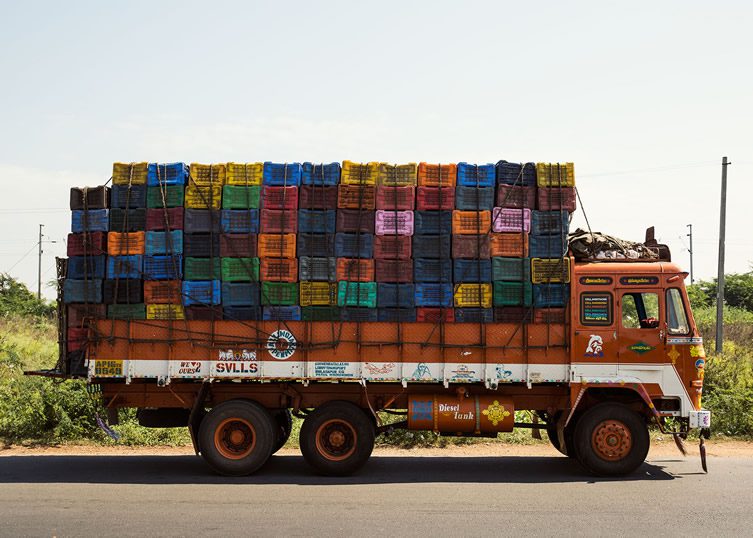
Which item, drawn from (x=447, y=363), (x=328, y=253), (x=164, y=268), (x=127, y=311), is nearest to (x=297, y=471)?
(x=447, y=363)

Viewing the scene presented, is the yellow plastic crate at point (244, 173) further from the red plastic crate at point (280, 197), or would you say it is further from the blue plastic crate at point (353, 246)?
the blue plastic crate at point (353, 246)

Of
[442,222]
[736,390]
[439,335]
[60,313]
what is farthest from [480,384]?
[736,390]

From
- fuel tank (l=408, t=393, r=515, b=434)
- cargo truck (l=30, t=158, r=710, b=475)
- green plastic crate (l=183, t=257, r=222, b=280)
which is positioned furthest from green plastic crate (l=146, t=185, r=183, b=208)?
fuel tank (l=408, t=393, r=515, b=434)

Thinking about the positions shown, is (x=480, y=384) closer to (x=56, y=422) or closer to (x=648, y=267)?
(x=648, y=267)

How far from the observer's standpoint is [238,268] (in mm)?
11367

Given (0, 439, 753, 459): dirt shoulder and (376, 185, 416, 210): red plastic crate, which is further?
(0, 439, 753, 459): dirt shoulder

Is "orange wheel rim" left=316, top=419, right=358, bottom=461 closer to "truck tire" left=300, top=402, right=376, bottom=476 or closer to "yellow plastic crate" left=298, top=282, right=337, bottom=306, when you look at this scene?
"truck tire" left=300, top=402, right=376, bottom=476

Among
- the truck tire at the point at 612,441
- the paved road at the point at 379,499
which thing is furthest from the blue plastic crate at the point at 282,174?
the truck tire at the point at 612,441

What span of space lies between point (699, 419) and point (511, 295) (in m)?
3.04

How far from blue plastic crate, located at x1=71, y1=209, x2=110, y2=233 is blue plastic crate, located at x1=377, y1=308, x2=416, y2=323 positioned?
4.22 metres

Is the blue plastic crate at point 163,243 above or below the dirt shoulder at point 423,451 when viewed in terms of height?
above

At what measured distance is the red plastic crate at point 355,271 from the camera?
37.0 feet

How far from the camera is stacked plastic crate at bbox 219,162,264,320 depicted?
1130cm

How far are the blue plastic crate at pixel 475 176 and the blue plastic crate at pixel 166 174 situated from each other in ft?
13.2
